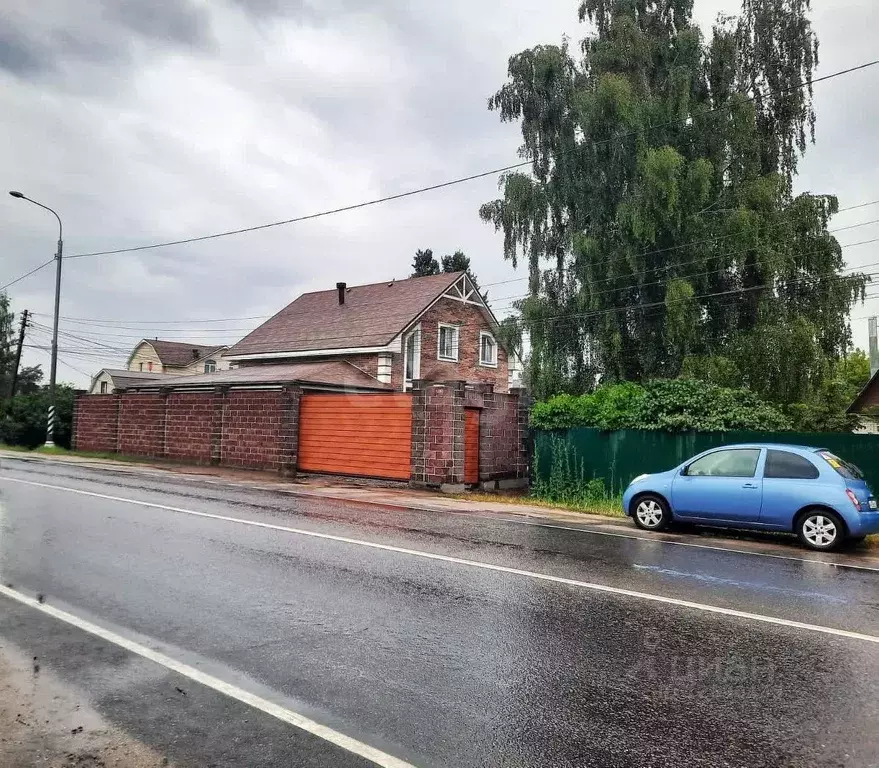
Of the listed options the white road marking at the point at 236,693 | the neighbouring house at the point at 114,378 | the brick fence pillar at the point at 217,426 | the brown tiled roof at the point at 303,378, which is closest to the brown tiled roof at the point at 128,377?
the neighbouring house at the point at 114,378

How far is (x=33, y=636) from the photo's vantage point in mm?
5316

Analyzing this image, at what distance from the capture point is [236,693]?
4.25m

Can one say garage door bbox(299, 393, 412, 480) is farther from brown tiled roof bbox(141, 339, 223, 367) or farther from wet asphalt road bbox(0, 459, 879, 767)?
brown tiled roof bbox(141, 339, 223, 367)

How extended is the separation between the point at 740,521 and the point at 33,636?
9.43m

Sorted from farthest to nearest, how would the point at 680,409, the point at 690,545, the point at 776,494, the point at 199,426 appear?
1. the point at 199,426
2. the point at 680,409
3. the point at 776,494
4. the point at 690,545

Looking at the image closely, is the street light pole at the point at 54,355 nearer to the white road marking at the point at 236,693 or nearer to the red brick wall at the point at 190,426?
the red brick wall at the point at 190,426

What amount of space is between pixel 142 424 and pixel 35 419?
1015cm

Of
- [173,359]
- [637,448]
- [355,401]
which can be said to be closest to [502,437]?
[637,448]

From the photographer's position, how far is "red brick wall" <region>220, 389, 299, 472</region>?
21.9 m

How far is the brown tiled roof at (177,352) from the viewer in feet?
218

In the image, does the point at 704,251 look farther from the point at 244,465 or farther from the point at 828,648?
the point at 828,648

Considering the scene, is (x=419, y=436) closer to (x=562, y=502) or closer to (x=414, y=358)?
(x=562, y=502)

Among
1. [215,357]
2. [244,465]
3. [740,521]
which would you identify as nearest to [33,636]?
[740,521]

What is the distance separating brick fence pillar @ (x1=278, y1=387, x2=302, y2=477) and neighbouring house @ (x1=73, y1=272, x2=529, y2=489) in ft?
0.11
